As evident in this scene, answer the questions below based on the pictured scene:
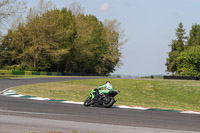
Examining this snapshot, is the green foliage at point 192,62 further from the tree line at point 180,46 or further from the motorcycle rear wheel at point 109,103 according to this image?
the motorcycle rear wheel at point 109,103

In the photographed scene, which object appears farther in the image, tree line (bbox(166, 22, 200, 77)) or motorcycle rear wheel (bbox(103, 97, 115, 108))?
tree line (bbox(166, 22, 200, 77))

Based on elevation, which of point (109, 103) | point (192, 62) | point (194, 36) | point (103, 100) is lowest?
point (109, 103)

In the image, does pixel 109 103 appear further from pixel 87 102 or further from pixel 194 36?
pixel 194 36

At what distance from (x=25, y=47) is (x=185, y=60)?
46.2m

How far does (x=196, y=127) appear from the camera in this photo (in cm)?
1027

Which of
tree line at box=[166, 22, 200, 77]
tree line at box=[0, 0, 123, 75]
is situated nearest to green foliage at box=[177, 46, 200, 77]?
tree line at box=[166, 22, 200, 77]

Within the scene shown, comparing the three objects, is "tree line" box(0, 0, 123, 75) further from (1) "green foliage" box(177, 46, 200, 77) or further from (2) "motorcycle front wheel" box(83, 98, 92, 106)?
(2) "motorcycle front wheel" box(83, 98, 92, 106)

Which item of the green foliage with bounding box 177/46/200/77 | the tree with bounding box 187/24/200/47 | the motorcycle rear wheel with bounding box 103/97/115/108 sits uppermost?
the tree with bounding box 187/24/200/47

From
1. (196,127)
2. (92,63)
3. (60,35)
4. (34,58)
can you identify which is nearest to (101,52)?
(92,63)

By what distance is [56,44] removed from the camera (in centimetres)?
7269

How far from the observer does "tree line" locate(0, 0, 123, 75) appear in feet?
235

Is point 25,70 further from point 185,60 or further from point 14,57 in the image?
point 185,60

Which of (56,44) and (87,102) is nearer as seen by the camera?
(87,102)

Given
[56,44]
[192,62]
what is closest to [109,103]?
[56,44]
